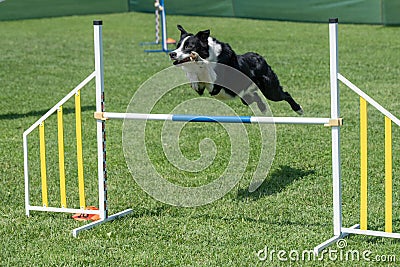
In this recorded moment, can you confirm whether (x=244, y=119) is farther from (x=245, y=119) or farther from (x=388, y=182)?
(x=388, y=182)

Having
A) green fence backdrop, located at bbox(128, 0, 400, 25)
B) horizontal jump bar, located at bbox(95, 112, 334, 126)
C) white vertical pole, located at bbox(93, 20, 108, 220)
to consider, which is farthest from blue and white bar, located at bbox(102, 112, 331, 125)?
green fence backdrop, located at bbox(128, 0, 400, 25)

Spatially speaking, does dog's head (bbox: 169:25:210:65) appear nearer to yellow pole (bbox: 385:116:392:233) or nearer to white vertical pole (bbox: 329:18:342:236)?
white vertical pole (bbox: 329:18:342:236)

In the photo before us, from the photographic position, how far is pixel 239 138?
8117 mm

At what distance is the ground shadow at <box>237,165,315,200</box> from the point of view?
6172 millimetres

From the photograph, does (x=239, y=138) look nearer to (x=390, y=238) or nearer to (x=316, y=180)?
(x=316, y=180)

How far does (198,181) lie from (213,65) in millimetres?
1350

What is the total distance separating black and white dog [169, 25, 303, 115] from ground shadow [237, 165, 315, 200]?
76 centimetres

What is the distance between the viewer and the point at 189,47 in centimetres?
551

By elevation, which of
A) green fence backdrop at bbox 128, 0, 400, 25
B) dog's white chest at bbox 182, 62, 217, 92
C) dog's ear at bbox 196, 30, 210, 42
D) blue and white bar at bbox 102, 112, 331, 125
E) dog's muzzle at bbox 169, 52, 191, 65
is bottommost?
blue and white bar at bbox 102, 112, 331, 125

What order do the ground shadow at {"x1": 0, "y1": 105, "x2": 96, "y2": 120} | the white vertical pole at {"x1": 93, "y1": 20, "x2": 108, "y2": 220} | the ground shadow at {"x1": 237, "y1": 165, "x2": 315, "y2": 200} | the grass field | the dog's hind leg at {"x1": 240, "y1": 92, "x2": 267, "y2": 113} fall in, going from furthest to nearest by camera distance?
the ground shadow at {"x1": 0, "y1": 105, "x2": 96, "y2": 120}, the dog's hind leg at {"x1": 240, "y1": 92, "x2": 267, "y2": 113}, the ground shadow at {"x1": 237, "y1": 165, "x2": 315, "y2": 200}, the white vertical pole at {"x1": 93, "y1": 20, "x2": 108, "y2": 220}, the grass field

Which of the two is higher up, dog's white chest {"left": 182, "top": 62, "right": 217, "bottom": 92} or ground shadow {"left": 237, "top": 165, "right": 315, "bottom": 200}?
dog's white chest {"left": 182, "top": 62, "right": 217, "bottom": 92}

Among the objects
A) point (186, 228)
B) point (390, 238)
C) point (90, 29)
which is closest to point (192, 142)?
point (186, 228)

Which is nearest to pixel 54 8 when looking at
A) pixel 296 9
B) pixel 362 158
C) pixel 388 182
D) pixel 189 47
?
pixel 296 9

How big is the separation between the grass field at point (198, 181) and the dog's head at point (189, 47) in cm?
120
